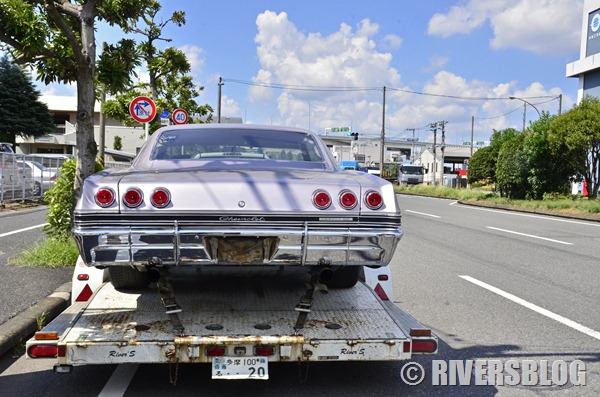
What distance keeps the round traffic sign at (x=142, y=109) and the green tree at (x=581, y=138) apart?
1560cm

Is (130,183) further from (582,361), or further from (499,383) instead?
(582,361)

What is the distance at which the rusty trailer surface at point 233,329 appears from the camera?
341 cm

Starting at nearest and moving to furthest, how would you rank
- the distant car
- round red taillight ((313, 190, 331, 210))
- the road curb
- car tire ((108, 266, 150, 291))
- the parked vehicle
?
round red taillight ((313, 190, 331, 210))
car tire ((108, 266, 150, 291))
the road curb
the distant car
the parked vehicle

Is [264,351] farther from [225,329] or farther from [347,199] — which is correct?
[347,199]

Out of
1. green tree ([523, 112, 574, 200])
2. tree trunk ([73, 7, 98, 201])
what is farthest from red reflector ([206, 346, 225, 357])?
green tree ([523, 112, 574, 200])

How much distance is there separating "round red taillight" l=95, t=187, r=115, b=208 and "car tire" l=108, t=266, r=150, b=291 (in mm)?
1068

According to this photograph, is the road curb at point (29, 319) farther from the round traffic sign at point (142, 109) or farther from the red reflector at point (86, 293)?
the round traffic sign at point (142, 109)

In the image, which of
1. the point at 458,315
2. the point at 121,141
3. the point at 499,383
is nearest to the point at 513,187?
the point at 458,315

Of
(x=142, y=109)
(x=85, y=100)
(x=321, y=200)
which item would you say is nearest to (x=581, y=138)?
(x=142, y=109)

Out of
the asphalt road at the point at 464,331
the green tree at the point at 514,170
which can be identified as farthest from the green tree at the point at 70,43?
the green tree at the point at 514,170

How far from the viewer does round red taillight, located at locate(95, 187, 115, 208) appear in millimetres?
3463

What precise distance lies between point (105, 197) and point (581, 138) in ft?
69.6

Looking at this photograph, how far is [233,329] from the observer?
3.69 m

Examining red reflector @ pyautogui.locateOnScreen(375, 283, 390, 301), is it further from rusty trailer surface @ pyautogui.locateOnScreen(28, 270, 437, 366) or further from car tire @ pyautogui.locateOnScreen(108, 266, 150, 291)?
car tire @ pyautogui.locateOnScreen(108, 266, 150, 291)
